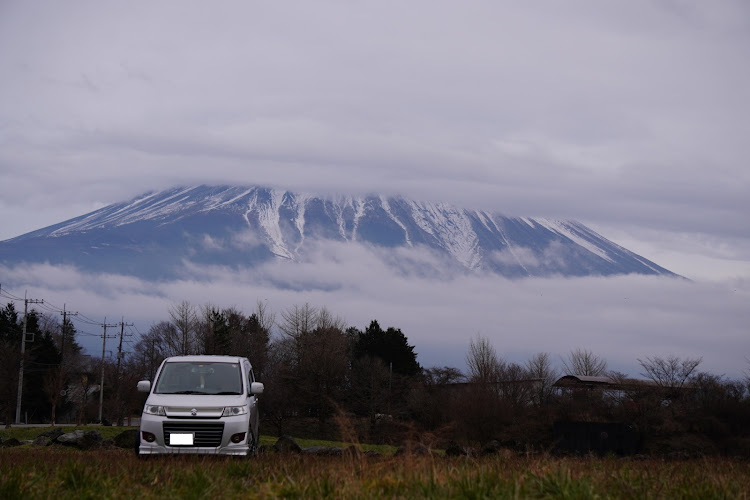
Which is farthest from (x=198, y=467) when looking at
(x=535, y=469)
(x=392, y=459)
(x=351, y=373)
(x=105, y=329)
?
(x=105, y=329)

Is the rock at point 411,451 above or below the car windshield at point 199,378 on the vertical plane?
below

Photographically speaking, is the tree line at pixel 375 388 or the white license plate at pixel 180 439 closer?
the white license plate at pixel 180 439

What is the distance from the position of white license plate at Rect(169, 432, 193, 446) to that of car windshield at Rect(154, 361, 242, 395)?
3.39 feet

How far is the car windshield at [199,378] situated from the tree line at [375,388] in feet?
42.6

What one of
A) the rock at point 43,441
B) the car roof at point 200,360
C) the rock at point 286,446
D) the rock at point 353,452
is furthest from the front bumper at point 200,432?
the rock at point 43,441

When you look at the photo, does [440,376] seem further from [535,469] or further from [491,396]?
Result: [535,469]

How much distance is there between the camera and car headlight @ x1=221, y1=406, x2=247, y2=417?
44.7ft

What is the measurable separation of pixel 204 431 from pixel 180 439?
0.42 meters

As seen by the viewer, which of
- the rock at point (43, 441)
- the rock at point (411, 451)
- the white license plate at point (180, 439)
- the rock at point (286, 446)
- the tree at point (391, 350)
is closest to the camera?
→ the rock at point (411, 451)

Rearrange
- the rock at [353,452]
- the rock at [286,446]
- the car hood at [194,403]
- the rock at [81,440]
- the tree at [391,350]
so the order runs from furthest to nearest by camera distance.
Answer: the tree at [391,350] → the rock at [81,440] → the rock at [286,446] → the car hood at [194,403] → the rock at [353,452]

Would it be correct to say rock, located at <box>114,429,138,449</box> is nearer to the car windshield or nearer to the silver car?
the car windshield

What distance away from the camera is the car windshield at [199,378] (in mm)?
14445

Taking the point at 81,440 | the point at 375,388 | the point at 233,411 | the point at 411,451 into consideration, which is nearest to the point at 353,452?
the point at 411,451

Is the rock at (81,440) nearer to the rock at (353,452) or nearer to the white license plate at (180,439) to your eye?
the white license plate at (180,439)
